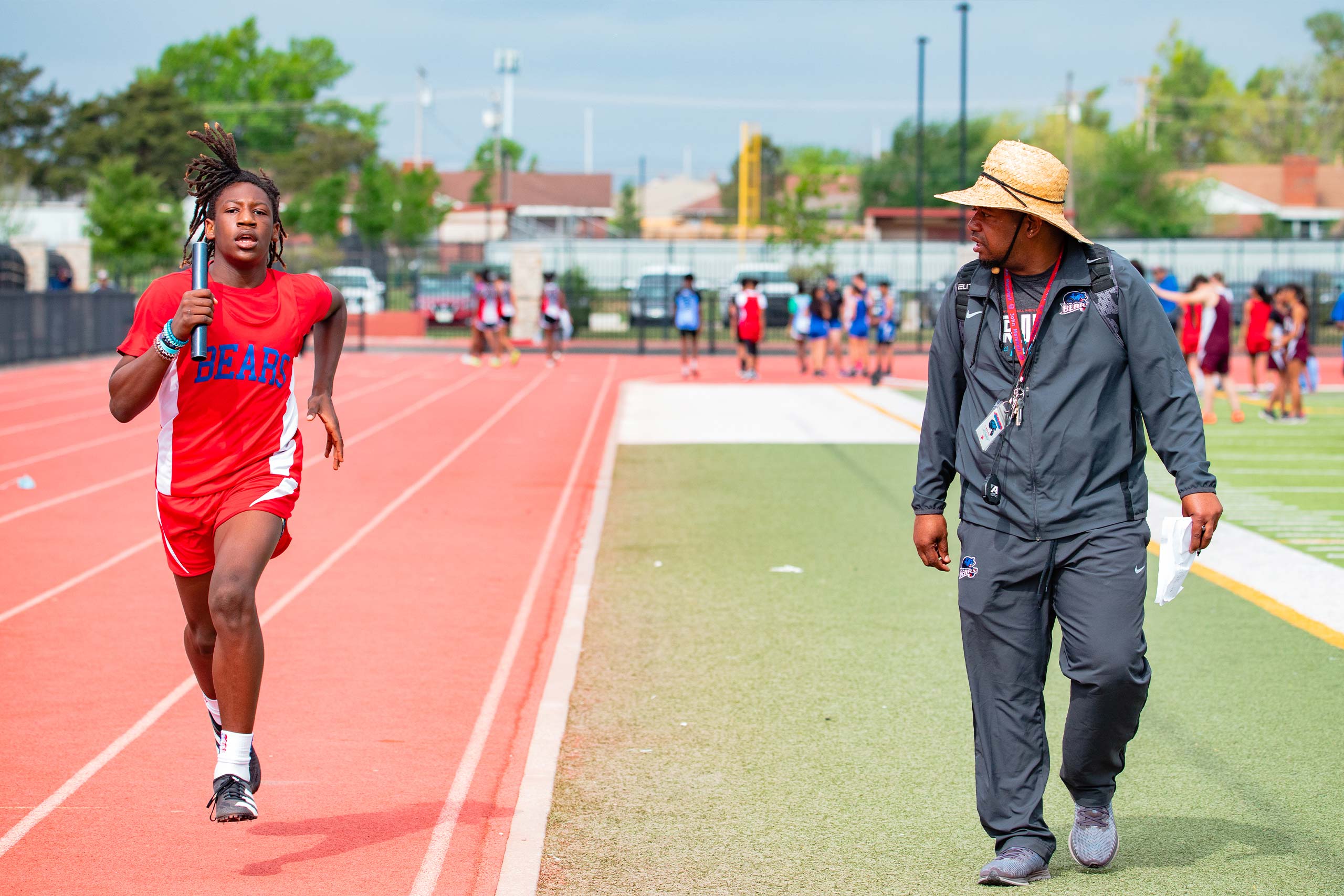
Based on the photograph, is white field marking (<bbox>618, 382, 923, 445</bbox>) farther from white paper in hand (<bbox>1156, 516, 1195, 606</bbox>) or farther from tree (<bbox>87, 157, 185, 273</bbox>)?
tree (<bbox>87, 157, 185, 273</bbox>)

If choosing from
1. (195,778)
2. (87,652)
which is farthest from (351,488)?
(195,778)

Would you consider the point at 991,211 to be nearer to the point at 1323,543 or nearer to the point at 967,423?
the point at 967,423

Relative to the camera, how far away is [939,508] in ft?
14.4

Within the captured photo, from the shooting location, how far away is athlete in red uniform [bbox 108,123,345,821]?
4.25 m

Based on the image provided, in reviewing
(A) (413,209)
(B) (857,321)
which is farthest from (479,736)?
(A) (413,209)

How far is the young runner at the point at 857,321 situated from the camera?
86.1 feet

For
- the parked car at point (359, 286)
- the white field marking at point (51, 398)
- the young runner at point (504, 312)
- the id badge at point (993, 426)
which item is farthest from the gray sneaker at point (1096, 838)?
the parked car at point (359, 286)

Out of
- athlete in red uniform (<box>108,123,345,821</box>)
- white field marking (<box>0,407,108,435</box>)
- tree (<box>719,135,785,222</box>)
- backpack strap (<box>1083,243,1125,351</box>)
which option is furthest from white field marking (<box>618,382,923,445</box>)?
tree (<box>719,135,785,222</box>)

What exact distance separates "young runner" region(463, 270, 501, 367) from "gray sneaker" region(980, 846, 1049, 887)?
24.4 meters

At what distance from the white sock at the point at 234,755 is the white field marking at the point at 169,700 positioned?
0.74m

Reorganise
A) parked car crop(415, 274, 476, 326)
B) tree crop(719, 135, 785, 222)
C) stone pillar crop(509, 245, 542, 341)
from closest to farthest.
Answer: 1. stone pillar crop(509, 245, 542, 341)
2. parked car crop(415, 274, 476, 326)
3. tree crop(719, 135, 785, 222)

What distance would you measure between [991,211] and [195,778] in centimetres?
330

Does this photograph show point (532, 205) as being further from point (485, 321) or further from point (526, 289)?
point (485, 321)

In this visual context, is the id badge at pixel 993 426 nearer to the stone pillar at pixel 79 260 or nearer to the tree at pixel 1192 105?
the stone pillar at pixel 79 260
